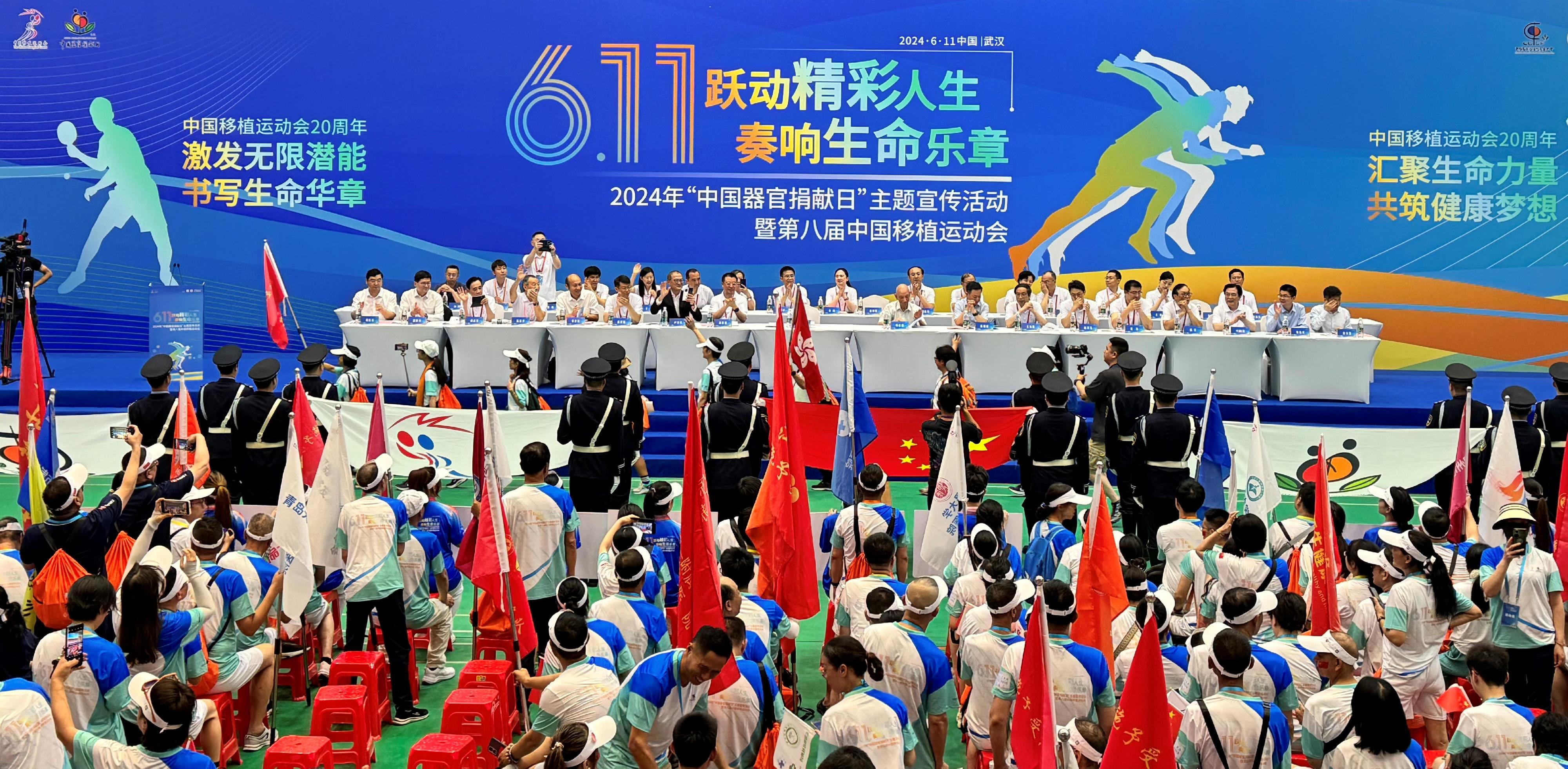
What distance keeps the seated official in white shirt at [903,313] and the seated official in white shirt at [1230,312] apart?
318cm

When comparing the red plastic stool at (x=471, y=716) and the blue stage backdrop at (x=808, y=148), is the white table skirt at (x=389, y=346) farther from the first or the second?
the red plastic stool at (x=471, y=716)

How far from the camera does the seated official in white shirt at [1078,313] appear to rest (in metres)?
14.3

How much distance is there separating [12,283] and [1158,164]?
45.9ft

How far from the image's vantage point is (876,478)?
767 centimetres

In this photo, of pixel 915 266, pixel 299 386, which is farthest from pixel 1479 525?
pixel 915 266

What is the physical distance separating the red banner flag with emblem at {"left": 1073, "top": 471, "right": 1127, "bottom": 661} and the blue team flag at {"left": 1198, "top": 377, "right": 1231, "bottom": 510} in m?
3.26

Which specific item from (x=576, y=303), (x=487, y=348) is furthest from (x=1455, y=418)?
(x=487, y=348)

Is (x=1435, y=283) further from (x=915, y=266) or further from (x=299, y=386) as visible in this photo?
(x=299, y=386)

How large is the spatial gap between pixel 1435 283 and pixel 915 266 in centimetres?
697

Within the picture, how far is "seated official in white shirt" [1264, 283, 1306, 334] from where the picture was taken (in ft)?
47.2

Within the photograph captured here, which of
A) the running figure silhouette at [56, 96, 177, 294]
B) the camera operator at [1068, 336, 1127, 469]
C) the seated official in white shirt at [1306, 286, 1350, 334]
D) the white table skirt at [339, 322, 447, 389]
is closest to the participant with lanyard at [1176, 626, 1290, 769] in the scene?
the camera operator at [1068, 336, 1127, 469]

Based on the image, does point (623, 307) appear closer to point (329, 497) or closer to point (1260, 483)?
point (329, 497)

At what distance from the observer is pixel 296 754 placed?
18.4ft

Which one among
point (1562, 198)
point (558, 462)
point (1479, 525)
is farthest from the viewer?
point (1562, 198)
